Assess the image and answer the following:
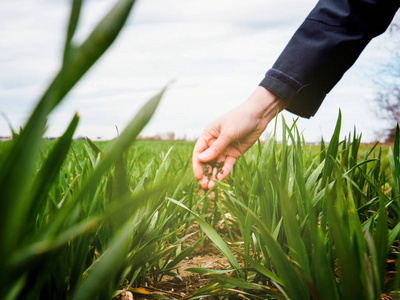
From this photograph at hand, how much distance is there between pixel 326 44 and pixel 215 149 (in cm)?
62

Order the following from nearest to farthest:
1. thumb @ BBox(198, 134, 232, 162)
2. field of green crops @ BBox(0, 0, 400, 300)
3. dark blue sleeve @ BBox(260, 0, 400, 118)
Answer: field of green crops @ BBox(0, 0, 400, 300), dark blue sleeve @ BBox(260, 0, 400, 118), thumb @ BBox(198, 134, 232, 162)

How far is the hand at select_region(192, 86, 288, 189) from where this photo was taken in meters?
1.40

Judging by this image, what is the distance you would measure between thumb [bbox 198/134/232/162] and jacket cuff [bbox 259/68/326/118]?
0.29 meters

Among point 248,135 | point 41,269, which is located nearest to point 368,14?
point 248,135

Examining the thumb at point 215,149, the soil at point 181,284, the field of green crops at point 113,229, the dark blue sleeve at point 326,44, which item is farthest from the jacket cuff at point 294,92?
the soil at point 181,284

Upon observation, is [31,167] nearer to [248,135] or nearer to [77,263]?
[77,263]

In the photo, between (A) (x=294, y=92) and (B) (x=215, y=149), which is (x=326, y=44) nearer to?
(A) (x=294, y=92)

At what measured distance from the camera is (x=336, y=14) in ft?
4.19

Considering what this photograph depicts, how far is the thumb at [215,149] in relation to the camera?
1394 mm

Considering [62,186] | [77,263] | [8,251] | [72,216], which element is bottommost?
[62,186]

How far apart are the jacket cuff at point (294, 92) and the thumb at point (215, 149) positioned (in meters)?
0.29

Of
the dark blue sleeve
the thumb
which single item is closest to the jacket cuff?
the dark blue sleeve

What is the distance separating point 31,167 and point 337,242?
449 mm

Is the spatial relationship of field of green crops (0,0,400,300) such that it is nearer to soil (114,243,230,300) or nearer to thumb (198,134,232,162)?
soil (114,243,230,300)
